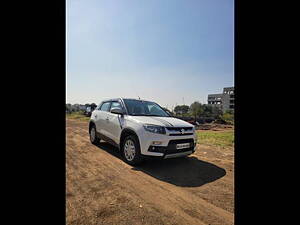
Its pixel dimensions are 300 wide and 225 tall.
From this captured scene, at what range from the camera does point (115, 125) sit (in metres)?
4.63

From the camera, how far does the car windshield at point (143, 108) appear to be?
4.73 m

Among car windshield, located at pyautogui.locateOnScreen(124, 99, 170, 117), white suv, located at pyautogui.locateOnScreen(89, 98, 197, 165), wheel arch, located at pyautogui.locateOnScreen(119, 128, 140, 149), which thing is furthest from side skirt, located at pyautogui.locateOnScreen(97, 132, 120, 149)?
car windshield, located at pyautogui.locateOnScreen(124, 99, 170, 117)

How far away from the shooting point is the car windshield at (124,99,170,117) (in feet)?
15.5

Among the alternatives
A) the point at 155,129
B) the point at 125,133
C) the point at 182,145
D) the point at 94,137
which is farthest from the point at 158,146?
the point at 94,137

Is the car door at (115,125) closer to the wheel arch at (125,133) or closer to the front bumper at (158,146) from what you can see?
the wheel arch at (125,133)

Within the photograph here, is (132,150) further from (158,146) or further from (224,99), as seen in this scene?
(224,99)

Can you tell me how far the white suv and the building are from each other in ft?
197

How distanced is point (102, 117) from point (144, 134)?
2393 millimetres

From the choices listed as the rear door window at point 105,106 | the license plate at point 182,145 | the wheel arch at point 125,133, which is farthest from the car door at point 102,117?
the license plate at point 182,145
